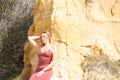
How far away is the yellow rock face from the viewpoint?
35.6 feet

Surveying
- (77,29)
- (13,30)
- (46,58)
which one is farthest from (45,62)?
(13,30)

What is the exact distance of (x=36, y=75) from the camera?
8359 mm

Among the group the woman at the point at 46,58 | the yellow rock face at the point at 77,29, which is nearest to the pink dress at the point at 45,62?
the woman at the point at 46,58

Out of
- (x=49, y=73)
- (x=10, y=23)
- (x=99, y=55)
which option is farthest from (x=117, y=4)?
(x=10, y=23)

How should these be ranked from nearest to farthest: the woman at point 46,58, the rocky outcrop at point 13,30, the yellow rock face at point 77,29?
the woman at point 46,58
the yellow rock face at point 77,29
the rocky outcrop at point 13,30

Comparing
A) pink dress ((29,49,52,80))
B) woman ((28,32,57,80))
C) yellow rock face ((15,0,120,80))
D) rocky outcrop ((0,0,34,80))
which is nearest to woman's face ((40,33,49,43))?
woman ((28,32,57,80))

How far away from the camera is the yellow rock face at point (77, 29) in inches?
428

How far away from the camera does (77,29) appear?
1116cm

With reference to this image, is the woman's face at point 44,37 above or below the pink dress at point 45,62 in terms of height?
above

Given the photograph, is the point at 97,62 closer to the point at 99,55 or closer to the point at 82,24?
the point at 99,55

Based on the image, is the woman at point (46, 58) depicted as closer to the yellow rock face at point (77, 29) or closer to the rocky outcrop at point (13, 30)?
the yellow rock face at point (77, 29)

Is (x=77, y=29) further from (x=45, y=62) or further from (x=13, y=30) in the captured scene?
(x=13, y=30)

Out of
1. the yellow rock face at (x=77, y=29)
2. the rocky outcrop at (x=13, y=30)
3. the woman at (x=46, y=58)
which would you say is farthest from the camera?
the rocky outcrop at (x=13, y=30)

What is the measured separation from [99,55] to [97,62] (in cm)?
28
